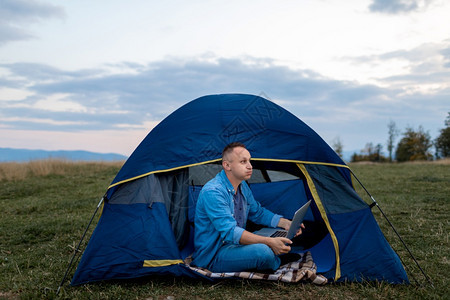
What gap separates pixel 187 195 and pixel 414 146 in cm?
4249

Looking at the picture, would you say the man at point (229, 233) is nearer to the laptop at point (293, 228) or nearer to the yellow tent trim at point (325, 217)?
the laptop at point (293, 228)

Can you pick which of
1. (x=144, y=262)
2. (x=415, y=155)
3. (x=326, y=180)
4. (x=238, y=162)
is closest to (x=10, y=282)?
(x=144, y=262)

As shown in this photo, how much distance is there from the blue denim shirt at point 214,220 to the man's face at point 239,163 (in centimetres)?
13

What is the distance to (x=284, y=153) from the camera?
13.7 ft

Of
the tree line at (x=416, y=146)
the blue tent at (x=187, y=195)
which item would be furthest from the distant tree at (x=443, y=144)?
the blue tent at (x=187, y=195)

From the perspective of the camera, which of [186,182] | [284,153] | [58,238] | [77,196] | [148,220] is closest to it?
[148,220]

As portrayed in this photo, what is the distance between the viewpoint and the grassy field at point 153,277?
3.62 m

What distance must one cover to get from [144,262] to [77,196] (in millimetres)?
7632

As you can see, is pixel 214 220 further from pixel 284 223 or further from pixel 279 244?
pixel 284 223

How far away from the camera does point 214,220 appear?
3.66 m

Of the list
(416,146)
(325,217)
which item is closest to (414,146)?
(416,146)

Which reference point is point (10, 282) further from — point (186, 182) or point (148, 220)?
point (186, 182)

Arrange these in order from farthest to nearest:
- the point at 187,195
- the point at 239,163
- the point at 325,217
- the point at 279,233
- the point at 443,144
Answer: the point at 443,144 < the point at 187,195 < the point at 279,233 < the point at 325,217 < the point at 239,163

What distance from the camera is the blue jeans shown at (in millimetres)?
3674
